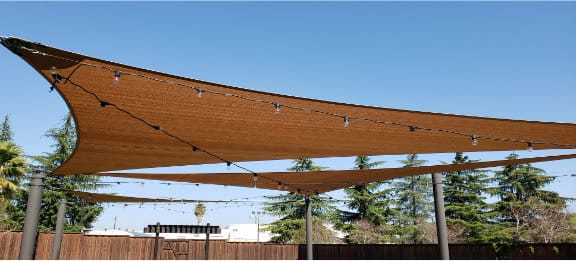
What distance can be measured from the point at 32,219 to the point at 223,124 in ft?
7.09

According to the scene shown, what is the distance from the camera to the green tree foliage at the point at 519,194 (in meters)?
19.3

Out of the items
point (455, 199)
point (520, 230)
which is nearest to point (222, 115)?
point (520, 230)

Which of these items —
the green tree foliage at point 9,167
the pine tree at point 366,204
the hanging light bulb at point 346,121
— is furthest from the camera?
the pine tree at point 366,204

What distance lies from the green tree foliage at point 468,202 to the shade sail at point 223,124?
18.5 m

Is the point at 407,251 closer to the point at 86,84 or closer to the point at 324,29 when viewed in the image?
the point at 324,29

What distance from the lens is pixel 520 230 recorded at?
19.0 metres

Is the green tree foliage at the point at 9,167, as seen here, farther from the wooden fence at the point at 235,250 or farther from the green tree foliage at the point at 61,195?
the green tree foliage at the point at 61,195

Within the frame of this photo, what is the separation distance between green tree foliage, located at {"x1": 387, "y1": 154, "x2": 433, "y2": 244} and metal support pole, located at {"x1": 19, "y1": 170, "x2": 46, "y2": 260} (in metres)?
20.1

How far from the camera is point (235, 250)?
596 inches

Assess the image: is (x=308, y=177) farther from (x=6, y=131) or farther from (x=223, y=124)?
(x=6, y=131)

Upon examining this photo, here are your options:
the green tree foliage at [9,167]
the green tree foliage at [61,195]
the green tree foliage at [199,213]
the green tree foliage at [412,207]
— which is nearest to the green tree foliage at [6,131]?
the green tree foliage at [61,195]

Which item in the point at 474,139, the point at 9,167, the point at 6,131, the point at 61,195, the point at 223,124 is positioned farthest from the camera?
the point at 6,131

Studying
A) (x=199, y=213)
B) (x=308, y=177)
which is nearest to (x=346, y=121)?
(x=308, y=177)

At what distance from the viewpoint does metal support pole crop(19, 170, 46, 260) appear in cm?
404
